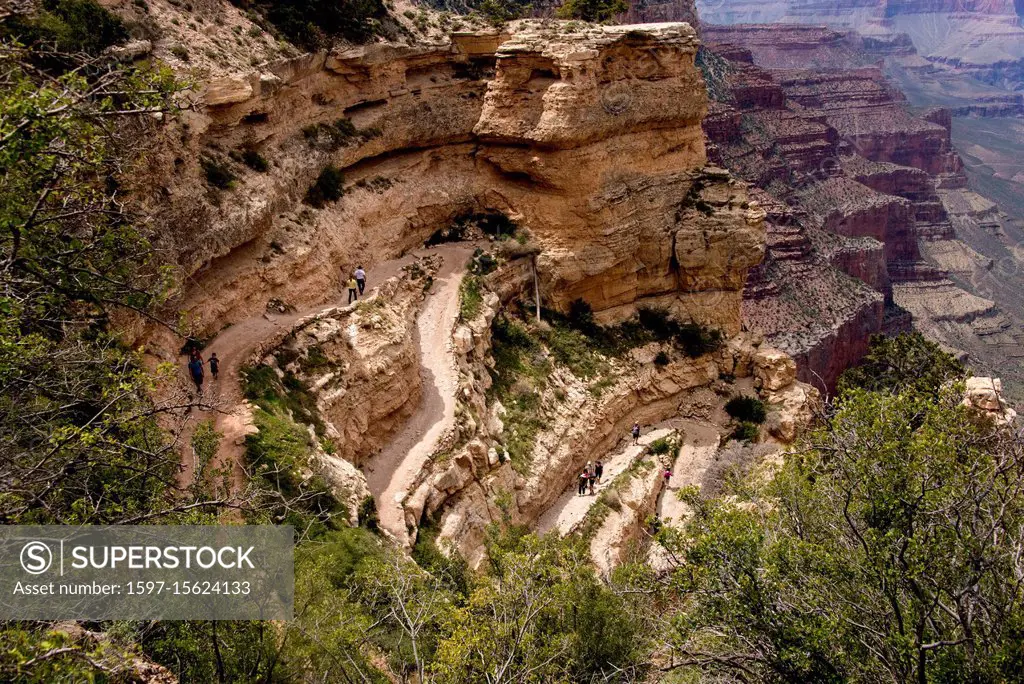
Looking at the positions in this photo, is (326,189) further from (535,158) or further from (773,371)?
(773,371)

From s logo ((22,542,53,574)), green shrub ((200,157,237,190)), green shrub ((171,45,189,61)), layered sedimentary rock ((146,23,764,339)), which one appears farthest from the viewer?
layered sedimentary rock ((146,23,764,339))

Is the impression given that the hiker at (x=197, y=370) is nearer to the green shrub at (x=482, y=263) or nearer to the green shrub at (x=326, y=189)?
the green shrub at (x=326, y=189)

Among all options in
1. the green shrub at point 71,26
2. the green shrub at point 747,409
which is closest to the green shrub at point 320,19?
the green shrub at point 71,26

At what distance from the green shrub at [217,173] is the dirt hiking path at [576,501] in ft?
51.9

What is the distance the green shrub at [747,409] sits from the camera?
118 feet

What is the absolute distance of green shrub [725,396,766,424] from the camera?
36.1m

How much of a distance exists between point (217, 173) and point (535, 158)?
15896mm

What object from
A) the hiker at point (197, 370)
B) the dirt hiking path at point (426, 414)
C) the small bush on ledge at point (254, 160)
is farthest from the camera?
the small bush on ledge at point (254, 160)

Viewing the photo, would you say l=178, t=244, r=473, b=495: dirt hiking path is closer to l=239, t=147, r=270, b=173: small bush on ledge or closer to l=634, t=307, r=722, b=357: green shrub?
l=239, t=147, r=270, b=173: small bush on ledge

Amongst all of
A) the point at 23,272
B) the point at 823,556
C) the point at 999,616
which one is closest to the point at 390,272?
the point at 23,272

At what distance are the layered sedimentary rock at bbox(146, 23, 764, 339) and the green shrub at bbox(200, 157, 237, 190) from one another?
6.67 feet

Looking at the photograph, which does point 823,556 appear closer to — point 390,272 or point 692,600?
point 692,600

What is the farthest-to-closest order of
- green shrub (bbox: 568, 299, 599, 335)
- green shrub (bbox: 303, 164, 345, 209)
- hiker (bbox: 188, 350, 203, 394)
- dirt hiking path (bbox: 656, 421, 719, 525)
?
green shrub (bbox: 568, 299, 599, 335) < dirt hiking path (bbox: 656, 421, 719, 525) < green shrub (bbox: 303, 164, 345, 209) < hiker (bbox: 188, 350, 203, 394)

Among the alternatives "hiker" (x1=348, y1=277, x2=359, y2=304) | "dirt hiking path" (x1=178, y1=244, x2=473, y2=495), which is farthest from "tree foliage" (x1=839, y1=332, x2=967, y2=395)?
"dirt hiking path" (x1=178, y1=244, x2=473, y2=495)
